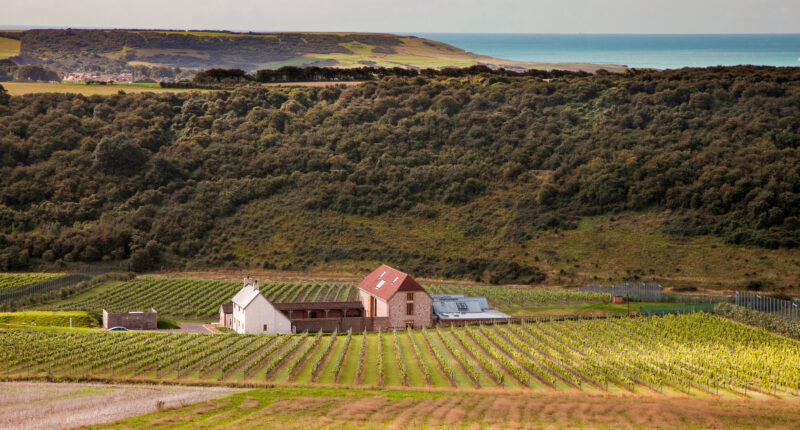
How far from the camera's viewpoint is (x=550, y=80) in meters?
102

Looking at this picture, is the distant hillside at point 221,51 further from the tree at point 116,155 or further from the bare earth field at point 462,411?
the bare earth field at point 462,411

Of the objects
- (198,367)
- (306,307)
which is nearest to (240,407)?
(198,367)

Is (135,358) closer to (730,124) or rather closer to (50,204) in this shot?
(50,204)

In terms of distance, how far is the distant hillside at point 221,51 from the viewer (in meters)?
120

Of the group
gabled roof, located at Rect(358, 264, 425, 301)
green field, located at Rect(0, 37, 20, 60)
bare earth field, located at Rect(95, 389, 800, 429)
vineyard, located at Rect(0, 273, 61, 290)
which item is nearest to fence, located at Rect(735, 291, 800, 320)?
bare earth field, located at Rect(95, 389, 800, 429)

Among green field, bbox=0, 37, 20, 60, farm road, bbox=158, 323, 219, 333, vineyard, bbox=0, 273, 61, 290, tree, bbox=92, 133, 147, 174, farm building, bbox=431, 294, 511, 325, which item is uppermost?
green field, bbox=0, 37, 20, 60

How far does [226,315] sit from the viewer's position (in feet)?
153

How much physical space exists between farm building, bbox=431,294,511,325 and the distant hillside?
72.1m

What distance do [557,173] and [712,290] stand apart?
23668 mm

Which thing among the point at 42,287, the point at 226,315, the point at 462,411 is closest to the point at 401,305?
the point at 226,315

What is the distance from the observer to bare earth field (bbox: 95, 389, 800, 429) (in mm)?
24328

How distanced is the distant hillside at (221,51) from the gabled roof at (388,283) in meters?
71.3

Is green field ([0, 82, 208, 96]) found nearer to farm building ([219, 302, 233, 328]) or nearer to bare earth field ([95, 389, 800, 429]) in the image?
farm building ([219, 302, 233, 328])

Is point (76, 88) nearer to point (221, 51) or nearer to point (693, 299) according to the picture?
point (221, 51)
